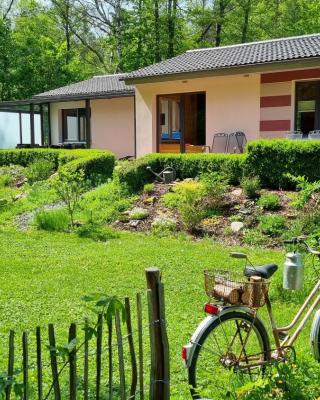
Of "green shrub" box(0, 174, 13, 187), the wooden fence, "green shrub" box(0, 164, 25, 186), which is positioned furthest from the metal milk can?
"green shrub" box(0, 164, 25, 186)

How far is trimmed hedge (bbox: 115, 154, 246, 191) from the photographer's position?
1173 cm

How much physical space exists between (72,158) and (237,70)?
585 cm

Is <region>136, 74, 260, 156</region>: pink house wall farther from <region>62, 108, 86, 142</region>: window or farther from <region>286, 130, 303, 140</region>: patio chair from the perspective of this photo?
<region>62, 108, 86, 142</region>: window

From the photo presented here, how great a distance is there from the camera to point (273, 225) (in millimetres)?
9039

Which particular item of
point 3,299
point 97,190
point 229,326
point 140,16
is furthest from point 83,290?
point 140,16

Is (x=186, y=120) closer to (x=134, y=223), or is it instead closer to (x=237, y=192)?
(x=237, y=192)

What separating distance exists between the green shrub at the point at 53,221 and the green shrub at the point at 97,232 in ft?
1.23

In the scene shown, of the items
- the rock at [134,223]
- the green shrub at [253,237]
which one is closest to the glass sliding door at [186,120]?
the rock at [134,223]

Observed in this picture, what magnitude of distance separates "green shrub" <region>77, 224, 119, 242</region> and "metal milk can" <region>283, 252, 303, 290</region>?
581 cm

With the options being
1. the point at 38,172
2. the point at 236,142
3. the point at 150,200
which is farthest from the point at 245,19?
the point at 150,200

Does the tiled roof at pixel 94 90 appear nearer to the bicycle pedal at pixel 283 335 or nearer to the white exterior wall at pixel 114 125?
the white exterior wall at pixel 114 125

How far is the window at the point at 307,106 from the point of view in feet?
48.7

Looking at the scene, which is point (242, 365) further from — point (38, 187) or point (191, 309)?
point (38, 187)

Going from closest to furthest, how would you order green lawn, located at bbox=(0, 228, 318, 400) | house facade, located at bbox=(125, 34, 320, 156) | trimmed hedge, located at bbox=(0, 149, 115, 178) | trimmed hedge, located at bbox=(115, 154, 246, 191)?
green lawn, located at bbox=(0, 228, 318, 400) → trimmed hedge, located at bbox=(115, 154, 246, 191) → trimmed hedge, located at bbox=(0, 149, 115, 178) → house facade, located at bbox=(125, 34, 320, 156)
